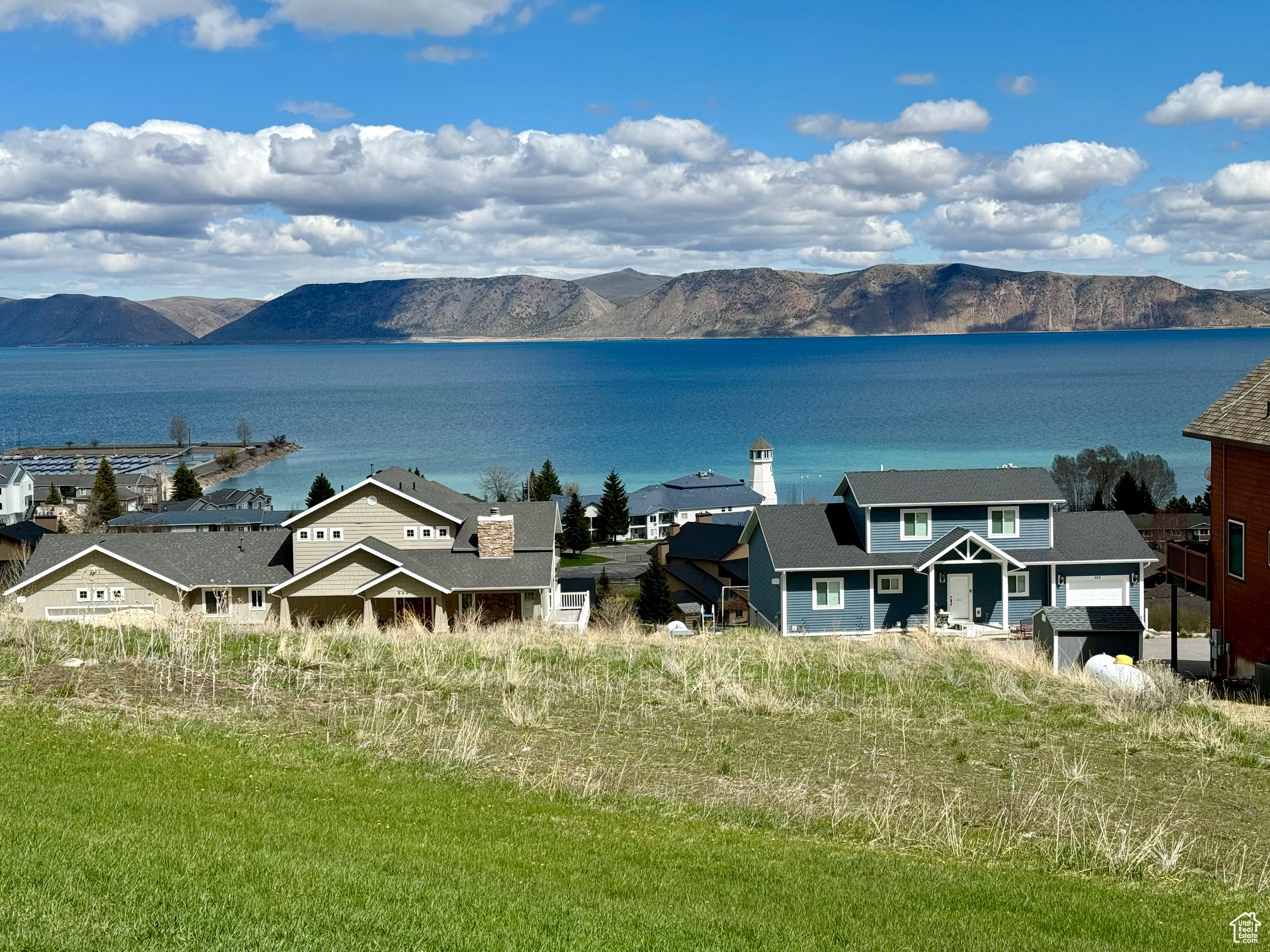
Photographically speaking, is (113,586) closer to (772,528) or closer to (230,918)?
(772,528)

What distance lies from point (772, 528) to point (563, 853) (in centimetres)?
2587

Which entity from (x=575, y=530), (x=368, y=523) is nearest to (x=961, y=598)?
(x=368, y=523)

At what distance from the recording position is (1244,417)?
2150cm

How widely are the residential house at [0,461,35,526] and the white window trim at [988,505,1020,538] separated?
68.9 metres

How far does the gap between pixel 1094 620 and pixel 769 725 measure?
11906 mm

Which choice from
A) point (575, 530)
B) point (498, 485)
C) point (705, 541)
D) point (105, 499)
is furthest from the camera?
point (498, 485)

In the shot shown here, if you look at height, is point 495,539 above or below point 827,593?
above

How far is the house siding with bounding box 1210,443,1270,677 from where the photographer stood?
21.1m

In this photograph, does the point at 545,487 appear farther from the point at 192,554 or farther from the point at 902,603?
the point at 902,603

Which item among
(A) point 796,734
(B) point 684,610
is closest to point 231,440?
(B) point 684,610

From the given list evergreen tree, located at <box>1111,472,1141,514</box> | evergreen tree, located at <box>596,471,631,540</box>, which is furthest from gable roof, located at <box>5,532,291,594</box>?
evergreen tree, located at <box>1111,472,1141,514</box>

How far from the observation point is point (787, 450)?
118 meters

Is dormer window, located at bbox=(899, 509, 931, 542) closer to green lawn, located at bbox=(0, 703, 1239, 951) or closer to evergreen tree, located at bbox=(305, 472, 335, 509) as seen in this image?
green lawn, located at bbox=(0, 703, 1239, 951)

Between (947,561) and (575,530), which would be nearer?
(947,561)
